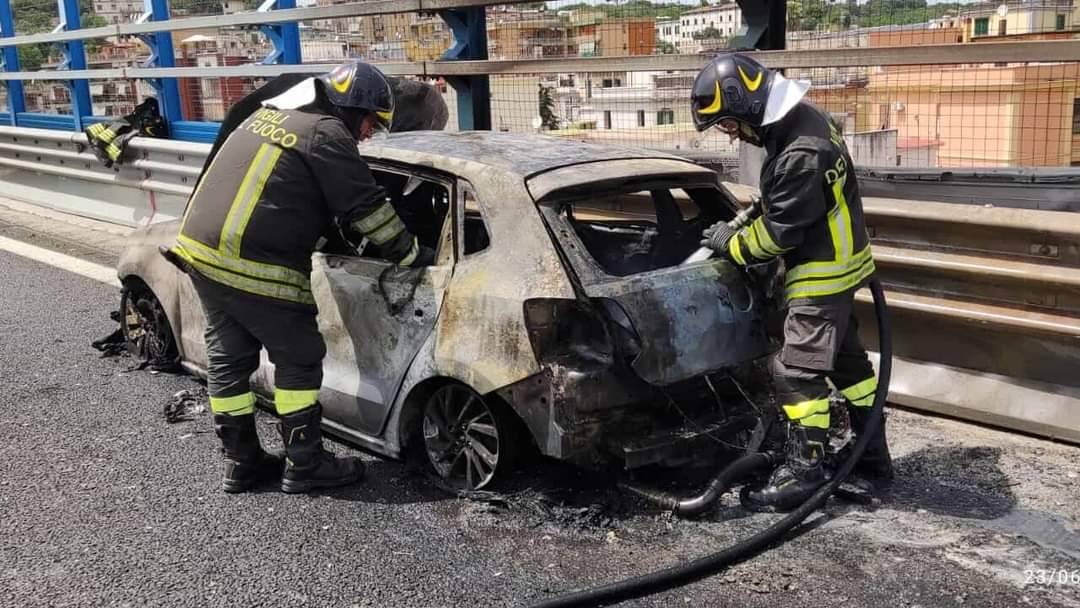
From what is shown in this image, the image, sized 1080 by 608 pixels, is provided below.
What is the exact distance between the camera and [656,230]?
16.2 feet

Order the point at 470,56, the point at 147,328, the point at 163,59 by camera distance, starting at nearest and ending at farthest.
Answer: the point at 147,328
the point at 470,56
the point at 163,59

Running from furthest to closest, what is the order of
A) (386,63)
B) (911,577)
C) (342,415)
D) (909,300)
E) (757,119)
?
(386,63) < (909,300) < (342,415) < (757,119) < (911,577)

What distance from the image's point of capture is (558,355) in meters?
3.80

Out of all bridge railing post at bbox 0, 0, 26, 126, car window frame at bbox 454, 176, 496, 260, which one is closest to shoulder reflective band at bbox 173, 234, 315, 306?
car window frame at bbox 454, 176, 496, 260

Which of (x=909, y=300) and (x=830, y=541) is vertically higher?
(x=909, y=300)

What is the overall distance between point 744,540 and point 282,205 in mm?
2266

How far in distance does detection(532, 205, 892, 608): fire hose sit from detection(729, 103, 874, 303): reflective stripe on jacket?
0.27 meters

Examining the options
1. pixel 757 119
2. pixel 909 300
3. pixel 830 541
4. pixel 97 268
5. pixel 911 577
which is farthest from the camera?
pixel 97 268

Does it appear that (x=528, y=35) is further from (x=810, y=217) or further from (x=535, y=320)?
(x=535, y=320)

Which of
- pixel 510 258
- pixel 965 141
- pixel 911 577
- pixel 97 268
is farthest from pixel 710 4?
pixel 97 268

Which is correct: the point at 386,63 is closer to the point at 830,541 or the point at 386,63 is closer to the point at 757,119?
the point at 757,119

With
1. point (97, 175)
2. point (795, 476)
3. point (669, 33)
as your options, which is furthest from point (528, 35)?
point (97, 175)

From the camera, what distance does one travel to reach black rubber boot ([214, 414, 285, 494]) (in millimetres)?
4359

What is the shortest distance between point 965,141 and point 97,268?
705 cm
